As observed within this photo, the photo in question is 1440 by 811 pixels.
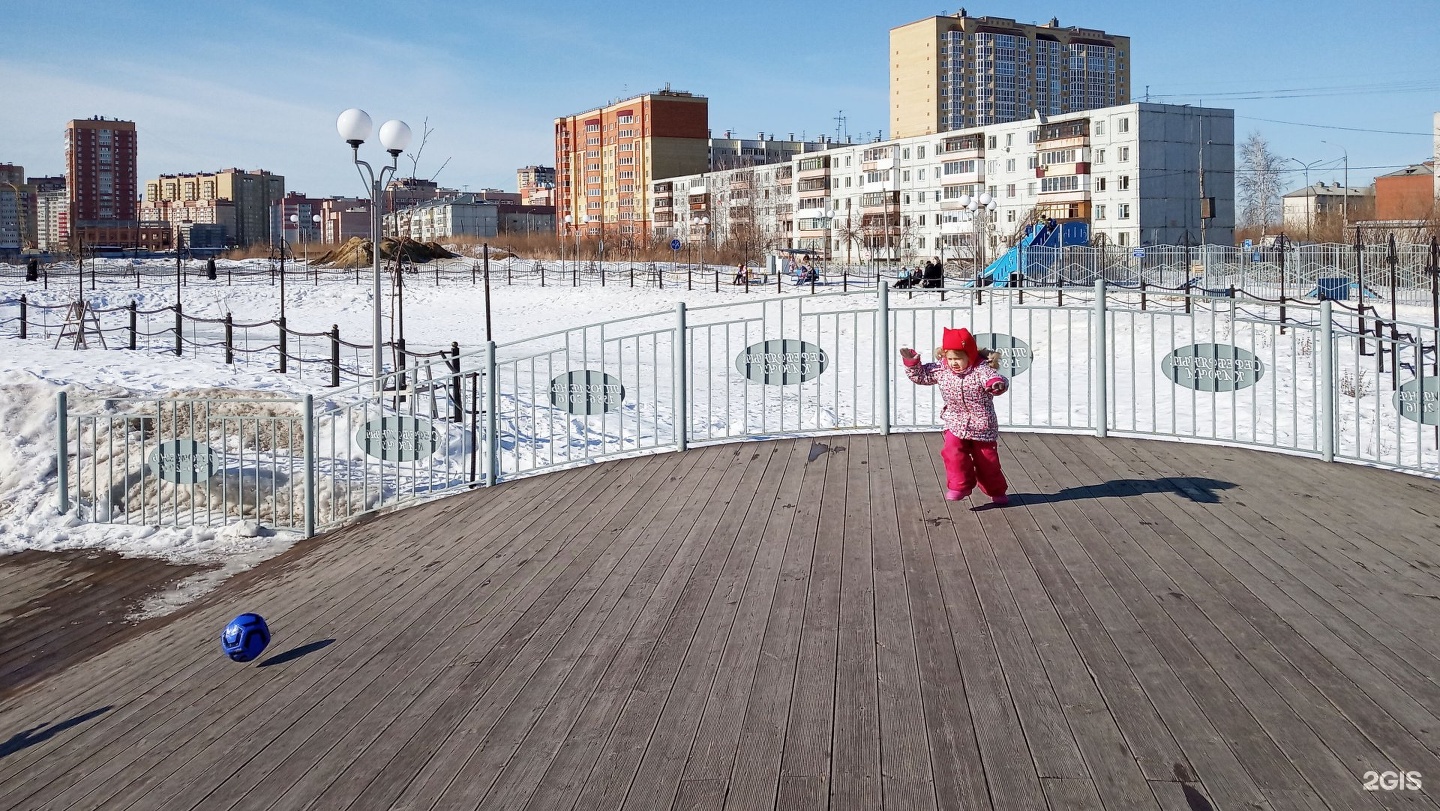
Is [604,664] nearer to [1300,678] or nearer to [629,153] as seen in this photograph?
[1300,678]

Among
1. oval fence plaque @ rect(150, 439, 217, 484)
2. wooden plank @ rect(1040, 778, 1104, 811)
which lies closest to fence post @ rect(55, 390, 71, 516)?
oval fence plaque @ rect(150, 439, 217, 484)

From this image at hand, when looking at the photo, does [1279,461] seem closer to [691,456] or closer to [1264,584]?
[1264,584]

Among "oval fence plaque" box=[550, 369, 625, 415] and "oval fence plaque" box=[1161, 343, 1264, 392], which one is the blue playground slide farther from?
"oval fence plaque" box=[550, 369, 625, 415]

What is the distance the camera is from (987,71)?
12444cm

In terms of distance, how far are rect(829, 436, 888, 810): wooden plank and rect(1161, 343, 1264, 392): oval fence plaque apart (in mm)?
3561

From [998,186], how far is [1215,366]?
7825cm

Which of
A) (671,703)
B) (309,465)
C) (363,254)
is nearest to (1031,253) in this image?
(309,465)

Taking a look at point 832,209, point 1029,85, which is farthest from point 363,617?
point 1029,85

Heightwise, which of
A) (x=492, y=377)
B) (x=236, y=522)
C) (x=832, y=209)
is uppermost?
(x=832, y=209)

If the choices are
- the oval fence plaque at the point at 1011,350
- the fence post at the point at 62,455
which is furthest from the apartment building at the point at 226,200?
the oval fence plaque at the point at 1011,350

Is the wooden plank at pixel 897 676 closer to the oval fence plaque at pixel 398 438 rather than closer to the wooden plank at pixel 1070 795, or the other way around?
the wooden plank at pixel 1070 795

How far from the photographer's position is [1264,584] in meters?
5.81

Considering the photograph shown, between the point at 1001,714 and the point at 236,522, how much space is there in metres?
9.35

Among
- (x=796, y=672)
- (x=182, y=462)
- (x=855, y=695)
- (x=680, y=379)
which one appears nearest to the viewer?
(x=855, y=695)
